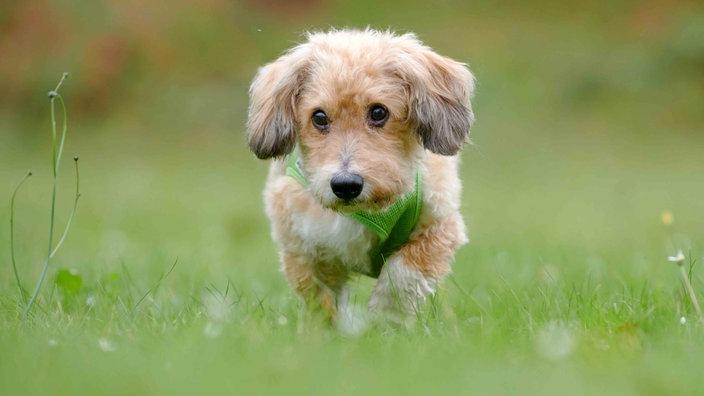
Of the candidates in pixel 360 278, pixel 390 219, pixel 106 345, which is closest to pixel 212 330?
pixel 106 345

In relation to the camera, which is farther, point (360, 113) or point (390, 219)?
point (390, 219)

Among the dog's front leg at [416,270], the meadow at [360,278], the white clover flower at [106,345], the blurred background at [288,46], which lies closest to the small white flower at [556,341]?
the meadow at [360,278]

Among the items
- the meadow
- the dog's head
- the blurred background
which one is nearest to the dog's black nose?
the dog's head

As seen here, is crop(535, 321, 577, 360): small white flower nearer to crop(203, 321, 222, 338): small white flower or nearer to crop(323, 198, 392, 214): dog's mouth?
crop(323, 198, 392, 214): dog's mouth

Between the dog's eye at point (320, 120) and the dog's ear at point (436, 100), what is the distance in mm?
397

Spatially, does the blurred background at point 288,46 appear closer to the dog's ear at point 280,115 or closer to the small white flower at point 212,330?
the dog's ear at point 280,115

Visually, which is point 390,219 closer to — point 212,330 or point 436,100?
point 436,100

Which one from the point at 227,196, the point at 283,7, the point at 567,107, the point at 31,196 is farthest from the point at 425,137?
the point at 283,7

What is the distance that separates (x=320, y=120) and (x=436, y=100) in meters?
0.55

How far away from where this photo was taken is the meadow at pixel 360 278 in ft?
11.5

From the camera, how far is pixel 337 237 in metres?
4.89

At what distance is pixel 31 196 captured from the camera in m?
13.2

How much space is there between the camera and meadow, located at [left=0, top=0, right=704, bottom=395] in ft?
11.5

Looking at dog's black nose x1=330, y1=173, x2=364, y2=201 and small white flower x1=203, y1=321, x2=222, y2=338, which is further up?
dog's black nose x1=330, y1=173, x2=364, y2=201
